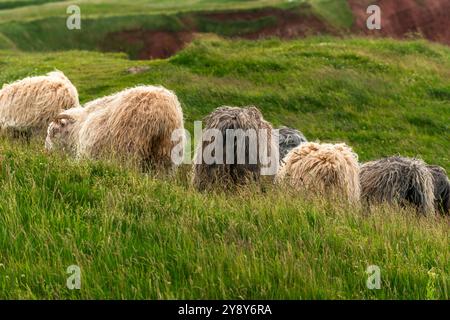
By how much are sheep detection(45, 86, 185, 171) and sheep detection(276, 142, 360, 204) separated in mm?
1743

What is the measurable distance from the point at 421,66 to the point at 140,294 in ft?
67.0

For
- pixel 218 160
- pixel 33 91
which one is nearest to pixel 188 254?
pixel 218 160

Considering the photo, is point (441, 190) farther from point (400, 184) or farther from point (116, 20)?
point (116, 20)

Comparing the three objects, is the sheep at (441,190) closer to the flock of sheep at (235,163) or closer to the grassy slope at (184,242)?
the flock of sheep at (235,163)

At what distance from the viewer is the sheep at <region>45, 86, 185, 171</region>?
10.2 meters

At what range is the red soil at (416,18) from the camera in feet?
161

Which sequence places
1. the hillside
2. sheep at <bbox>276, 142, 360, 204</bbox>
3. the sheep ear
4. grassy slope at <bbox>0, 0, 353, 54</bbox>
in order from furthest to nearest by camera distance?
the hillside < grassy slope at <bbox>0, 0, 353, 54</bbox> < the sheep ear < sheep at <bbox>276, 142, 360, 204</bbox>

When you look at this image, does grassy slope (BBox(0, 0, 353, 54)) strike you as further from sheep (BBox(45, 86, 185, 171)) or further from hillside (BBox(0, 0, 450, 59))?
sheep (BBox(45, 86, 185, 171))

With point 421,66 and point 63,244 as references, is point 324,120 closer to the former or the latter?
point 421,66

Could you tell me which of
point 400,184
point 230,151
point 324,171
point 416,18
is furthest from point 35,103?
point 416,18

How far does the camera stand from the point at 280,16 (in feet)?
149

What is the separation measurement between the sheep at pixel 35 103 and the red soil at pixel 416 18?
37.4 m

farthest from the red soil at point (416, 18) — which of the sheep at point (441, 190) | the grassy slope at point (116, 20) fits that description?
the sheep at point (441, 190)

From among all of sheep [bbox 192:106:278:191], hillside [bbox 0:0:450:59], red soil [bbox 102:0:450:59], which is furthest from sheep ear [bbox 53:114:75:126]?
hillside [bbox 0:0:450:59]
